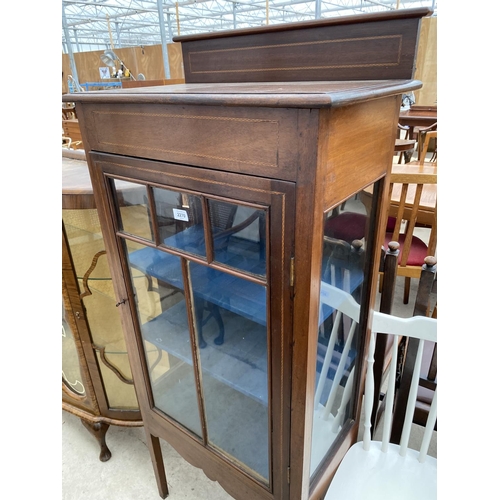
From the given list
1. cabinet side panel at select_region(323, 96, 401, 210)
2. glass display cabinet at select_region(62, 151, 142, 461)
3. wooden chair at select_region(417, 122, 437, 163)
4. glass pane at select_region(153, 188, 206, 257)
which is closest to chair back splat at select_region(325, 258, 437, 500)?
cabinet side panel at select_region(323, 96, 401, 210)

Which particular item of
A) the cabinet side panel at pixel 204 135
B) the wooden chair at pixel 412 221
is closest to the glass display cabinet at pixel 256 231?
the cabinet side panel at pixel 204 135

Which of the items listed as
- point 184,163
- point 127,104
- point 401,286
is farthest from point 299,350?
point 401,286

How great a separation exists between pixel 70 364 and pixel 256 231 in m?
1.07

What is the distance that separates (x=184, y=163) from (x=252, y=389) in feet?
1.69

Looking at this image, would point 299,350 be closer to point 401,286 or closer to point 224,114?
point 224,114

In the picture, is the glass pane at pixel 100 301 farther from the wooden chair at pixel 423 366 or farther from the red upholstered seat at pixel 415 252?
the red upholstered seat at pixel 415 252

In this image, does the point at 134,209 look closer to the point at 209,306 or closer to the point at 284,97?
the point at 209,306

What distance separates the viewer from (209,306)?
2.63 ft

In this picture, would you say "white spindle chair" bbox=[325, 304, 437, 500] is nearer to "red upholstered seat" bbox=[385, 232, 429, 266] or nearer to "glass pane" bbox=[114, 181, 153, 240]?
"glass pane" bbox=[114, 181, 153, 240]

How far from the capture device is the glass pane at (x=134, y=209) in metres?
0.73

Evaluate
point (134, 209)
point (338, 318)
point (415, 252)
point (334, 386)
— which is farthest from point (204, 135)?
point (415, 252)

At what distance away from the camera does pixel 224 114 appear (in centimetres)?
51

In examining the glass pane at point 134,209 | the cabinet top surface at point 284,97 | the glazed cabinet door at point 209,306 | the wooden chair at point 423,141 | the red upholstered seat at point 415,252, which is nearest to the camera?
the cabinet top surface at point 284,97

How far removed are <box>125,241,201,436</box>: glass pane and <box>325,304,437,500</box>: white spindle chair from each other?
40 centimetres
